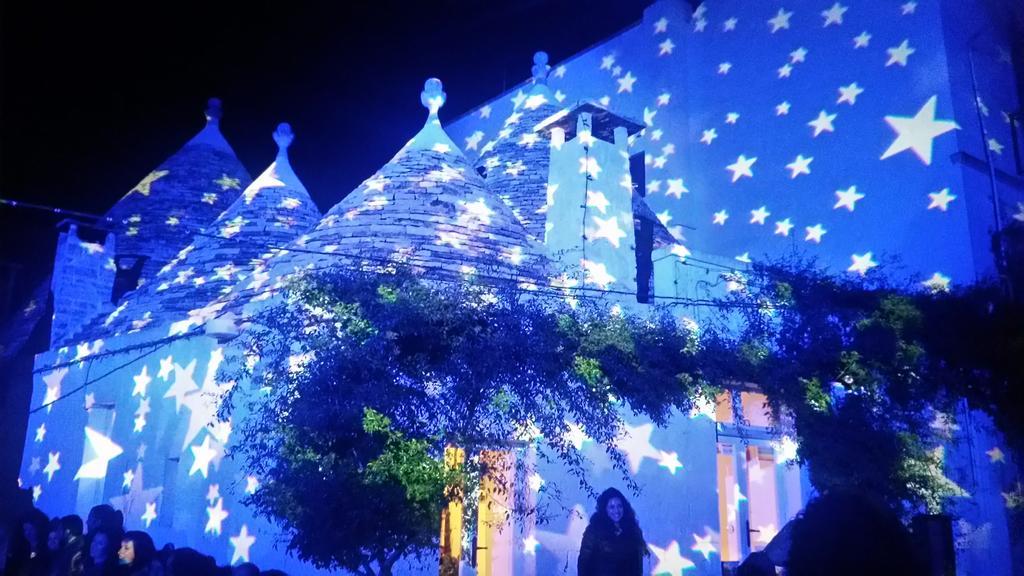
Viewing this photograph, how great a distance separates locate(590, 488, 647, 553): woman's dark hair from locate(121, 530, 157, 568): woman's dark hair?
4211mm

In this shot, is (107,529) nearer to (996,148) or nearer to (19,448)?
(19,448)

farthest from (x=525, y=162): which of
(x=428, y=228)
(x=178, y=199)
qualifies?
(x=178, y=199)

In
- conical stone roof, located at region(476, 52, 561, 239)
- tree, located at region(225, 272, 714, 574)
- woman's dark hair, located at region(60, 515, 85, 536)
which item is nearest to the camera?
tree, located at region(225, 272, 714, 574)

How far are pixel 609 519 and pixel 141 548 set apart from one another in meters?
4.46

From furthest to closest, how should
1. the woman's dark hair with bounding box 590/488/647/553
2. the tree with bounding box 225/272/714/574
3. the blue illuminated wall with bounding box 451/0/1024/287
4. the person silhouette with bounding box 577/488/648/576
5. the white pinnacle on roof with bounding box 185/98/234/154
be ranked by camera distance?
the white pinnacle on roof with bounding box 185/98/234/154
the blue illuminated wall with bounding box 451/0/1024/287
the woman's dark hair with bounding box 590/488/647/553
the person silhouette with bounding box 577/488/648/576
the tree with bounding box 225/272/714/574

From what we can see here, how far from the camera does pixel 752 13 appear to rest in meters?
13.0

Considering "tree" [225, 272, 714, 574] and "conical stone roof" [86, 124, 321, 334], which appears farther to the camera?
"conical stone roof" [86, 124, 321, 334]

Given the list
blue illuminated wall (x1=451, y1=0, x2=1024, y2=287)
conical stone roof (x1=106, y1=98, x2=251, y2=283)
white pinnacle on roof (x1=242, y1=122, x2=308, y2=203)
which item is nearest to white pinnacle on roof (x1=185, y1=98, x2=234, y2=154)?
conical stone roof (x1=106, y1=98, x2=251, y2=283)

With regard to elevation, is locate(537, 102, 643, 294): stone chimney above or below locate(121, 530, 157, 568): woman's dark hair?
above

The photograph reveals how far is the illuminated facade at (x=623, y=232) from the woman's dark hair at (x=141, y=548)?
43 centimetres

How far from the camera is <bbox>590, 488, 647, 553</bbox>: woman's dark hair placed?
250 inches

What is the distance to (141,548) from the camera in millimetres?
7023

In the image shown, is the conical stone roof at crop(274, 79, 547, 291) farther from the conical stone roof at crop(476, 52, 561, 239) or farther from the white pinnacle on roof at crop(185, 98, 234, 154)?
the white pinnacle on roof at crop(185, 98, 234, 154)

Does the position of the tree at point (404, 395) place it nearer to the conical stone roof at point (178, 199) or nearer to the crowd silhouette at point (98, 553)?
the crowd silhouette at point (98, 553)
